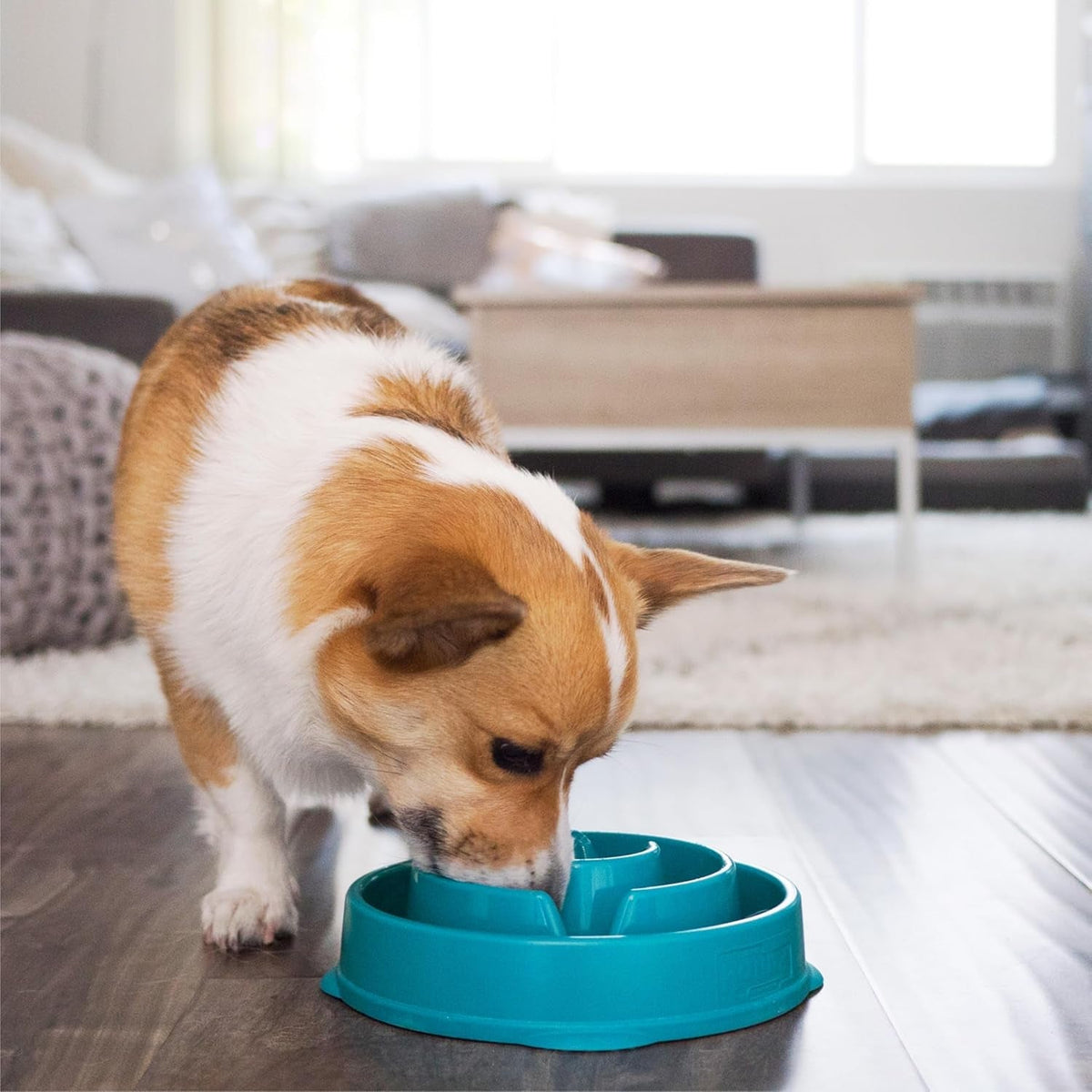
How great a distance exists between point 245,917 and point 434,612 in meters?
0.48

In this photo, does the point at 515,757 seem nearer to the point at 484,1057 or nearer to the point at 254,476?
the point at 484,1057

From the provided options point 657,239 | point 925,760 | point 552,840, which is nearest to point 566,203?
point 657,239

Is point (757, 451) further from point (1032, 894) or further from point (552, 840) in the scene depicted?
point (552, 840)

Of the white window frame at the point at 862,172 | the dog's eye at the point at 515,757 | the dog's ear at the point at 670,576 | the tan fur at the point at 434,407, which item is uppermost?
the white window frame at the point at 862,172

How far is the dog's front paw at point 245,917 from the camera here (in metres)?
1.28

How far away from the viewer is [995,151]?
6.94 metres

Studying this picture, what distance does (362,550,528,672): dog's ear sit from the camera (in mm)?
961

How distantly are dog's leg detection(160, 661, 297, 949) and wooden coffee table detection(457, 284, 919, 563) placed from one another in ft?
6.56

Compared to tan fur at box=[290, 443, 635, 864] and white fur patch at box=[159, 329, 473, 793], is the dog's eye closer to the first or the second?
tan fur at box=[290, 443, 635, 864]

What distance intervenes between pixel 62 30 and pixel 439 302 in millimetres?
2905

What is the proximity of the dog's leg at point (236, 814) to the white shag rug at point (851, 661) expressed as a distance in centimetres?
79

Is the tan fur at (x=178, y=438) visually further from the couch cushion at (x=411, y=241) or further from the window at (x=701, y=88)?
the window at (x=701, y=88)

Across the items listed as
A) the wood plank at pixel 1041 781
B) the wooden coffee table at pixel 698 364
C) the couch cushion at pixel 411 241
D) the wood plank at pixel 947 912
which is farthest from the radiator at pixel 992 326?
the wood plank at pixel 947 912

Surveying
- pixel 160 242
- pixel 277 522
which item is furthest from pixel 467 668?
pixel 160 242
